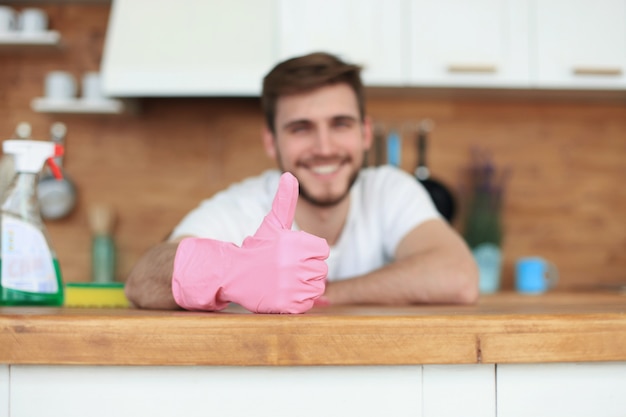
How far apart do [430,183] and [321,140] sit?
76cm

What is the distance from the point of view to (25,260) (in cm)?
113

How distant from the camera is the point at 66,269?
231 centimetres

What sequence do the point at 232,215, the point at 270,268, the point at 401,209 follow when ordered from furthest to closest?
the point at 401,209
the point at 232,215
the point at 270,268

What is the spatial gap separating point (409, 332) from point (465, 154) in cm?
169

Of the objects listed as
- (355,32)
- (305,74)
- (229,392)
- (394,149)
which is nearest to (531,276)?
(394,149)

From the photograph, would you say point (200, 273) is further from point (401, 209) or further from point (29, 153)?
point (401, 209)

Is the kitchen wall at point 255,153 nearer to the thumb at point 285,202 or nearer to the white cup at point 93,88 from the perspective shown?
the white cup at point 93,88

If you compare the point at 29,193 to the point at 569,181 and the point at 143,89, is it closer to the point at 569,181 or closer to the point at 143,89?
the point at 143,89

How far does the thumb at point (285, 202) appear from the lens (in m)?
0.90

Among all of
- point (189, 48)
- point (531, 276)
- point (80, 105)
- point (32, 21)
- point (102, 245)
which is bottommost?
point (531, 276)

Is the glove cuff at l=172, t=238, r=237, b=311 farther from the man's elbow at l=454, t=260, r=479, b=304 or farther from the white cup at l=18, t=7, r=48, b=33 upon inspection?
the white cup at l=18, t=7, r=48, b=33

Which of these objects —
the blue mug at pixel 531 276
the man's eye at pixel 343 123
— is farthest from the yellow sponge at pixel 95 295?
the blue mug at pixel 531 276

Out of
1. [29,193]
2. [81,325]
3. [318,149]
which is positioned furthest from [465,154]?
[81,325]

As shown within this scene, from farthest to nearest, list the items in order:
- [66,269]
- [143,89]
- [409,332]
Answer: [66,269]
[143,89]
[409,332]
